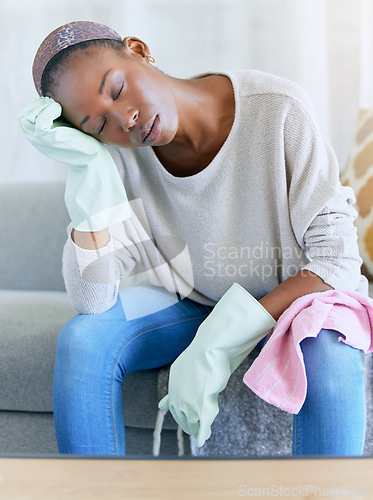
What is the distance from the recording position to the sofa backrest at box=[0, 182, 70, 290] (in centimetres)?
164

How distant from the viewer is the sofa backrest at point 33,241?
164cm

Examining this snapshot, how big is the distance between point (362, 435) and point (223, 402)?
33 centimetres

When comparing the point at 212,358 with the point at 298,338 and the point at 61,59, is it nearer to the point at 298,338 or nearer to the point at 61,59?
the point at 298,338

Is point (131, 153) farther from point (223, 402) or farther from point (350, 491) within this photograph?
point (350, 491)

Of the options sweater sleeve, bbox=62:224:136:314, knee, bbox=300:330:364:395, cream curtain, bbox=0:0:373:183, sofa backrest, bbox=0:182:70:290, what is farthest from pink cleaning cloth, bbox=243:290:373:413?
cream curtain, bbox=0:0:373:183

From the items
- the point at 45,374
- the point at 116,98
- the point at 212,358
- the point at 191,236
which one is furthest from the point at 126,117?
the point at 45,374

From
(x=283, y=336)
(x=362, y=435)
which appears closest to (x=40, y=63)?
(x=283, y=336)

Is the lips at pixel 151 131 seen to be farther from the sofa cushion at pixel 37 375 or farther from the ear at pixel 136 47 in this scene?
the sofa cushion at pixel 37 375

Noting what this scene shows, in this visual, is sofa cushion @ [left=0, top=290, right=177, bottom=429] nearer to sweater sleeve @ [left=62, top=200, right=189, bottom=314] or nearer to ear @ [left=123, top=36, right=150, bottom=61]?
sweater sleeve @ [left=62, top=200, right=189, bottom=314]

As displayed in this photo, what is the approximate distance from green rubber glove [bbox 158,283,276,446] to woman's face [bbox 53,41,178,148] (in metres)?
0.32

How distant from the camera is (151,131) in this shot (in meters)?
0.95

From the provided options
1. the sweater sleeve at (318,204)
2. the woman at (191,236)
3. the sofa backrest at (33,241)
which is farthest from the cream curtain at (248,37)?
the sweater sleeve at (318,204)

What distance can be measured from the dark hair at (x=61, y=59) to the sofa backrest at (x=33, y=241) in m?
0.76

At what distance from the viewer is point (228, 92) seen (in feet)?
3.43
